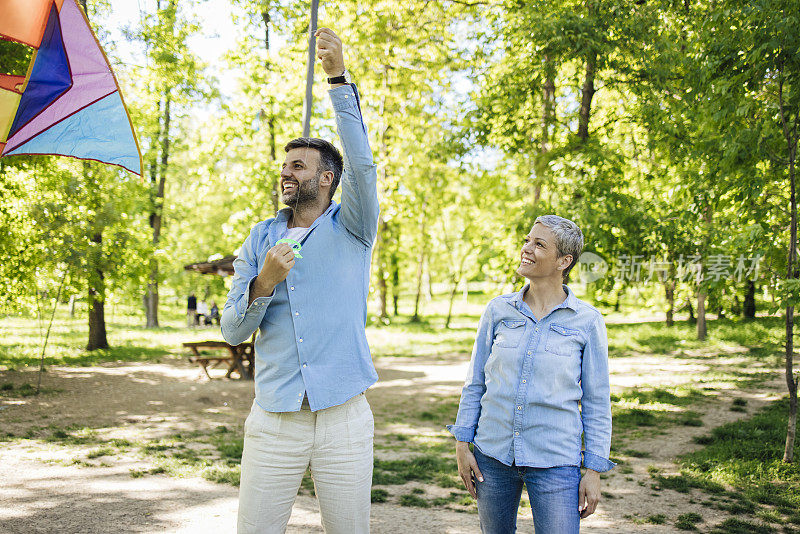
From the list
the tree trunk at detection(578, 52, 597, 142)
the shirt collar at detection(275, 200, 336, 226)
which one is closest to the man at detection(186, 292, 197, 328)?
the tree trunk at detection(578, 52, 597, 142)

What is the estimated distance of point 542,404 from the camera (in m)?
2.52

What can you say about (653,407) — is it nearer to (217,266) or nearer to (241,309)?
(241,309)

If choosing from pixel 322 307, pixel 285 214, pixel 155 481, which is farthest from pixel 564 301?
pixel 155 481

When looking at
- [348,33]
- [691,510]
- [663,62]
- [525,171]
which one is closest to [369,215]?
[691,510]

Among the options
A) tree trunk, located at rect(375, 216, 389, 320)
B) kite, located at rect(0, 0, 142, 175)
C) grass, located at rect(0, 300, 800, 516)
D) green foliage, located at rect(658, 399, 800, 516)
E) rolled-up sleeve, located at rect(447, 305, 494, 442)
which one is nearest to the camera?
rolled-up sleeve, located at rect(447, 305, 494, 442)

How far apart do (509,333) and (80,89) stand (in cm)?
301

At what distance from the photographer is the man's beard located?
255 cm

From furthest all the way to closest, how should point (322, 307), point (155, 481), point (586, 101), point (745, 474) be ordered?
1. point (586, 101)
2. point (745, 474)
3. point (155, 481)
4. point (322, 307)

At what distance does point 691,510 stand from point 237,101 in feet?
58.5

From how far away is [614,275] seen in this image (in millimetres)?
9000

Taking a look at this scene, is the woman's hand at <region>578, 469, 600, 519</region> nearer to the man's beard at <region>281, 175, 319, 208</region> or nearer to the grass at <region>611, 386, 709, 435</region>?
the man's beard at <region>281, 175, 319, 208</region>

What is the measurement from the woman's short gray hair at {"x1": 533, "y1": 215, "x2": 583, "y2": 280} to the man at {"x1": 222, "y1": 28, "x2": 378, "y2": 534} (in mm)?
780

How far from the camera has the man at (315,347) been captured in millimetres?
2393

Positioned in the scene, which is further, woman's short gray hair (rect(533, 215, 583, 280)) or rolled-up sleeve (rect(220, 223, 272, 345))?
woman's short gray hair (rect(533, 215, 583, 280))
